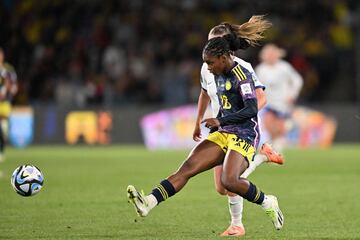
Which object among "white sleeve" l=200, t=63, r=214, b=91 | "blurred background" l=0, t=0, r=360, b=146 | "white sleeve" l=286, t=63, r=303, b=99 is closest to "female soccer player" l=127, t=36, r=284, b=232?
"white sleeve" l=200, t=63, r=214, b=91

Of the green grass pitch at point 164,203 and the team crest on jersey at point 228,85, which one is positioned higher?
the team crest on jersey at point 228,85

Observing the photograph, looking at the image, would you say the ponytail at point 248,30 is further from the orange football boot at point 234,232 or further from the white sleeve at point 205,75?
the orange football boot at point 234,232

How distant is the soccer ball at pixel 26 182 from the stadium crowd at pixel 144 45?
15.1 meters

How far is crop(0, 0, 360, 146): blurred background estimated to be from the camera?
24.3 meters

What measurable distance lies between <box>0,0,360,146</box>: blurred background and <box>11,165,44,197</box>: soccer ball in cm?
1494

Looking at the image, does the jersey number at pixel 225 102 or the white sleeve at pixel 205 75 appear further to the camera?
the white sleeve at pixel 205 75

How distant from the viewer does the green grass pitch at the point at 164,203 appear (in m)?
8.71

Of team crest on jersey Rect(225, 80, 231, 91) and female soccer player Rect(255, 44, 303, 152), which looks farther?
female soccer player Rect(255, 44, 303, 152)

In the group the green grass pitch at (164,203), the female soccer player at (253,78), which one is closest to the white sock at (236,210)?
the female soccer player at (253,78)

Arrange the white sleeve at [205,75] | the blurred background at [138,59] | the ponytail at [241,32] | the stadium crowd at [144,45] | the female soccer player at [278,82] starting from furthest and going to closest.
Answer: the stadium crowd at [144,45] < the blurred background at [138,59] < the female soccer player at [278,82] < the white sleeve at [205,75] < the ponytail at [241,32]

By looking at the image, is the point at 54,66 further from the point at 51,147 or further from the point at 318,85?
the point at 318,85

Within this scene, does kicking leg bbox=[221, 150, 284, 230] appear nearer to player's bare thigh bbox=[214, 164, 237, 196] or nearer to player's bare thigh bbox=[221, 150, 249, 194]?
player's bare thigh bbox=[221, 150, 249, 194]

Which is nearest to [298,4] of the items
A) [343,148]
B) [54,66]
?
[343,148]

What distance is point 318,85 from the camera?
84.6 ft
